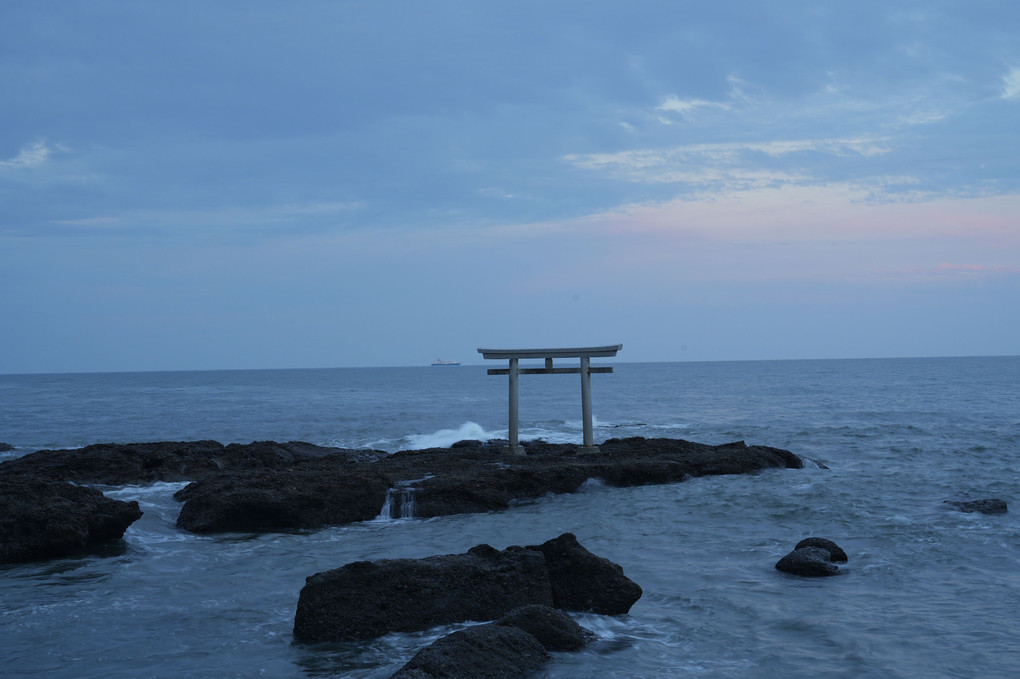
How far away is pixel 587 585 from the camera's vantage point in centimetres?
912

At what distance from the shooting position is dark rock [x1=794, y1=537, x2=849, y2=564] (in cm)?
1151

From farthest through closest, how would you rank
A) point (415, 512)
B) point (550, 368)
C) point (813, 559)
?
point (550, 368) < point (415, 512) < point (813, 559)

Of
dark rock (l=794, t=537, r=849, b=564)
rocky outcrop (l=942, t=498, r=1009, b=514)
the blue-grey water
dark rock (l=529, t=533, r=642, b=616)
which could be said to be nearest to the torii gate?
the blue-grey water

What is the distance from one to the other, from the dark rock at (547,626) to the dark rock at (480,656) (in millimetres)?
201

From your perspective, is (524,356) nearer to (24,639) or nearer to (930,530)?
(930,530)

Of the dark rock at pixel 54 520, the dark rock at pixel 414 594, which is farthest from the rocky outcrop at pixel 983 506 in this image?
the dark rock at pixel 54 520

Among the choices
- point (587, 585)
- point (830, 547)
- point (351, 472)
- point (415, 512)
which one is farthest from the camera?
point (351, 472)

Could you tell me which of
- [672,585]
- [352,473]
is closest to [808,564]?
[672,585]

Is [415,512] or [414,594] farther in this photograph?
[415,512]

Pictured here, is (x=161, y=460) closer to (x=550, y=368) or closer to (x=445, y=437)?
(x=550, y=368)

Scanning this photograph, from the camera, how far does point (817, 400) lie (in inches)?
2229

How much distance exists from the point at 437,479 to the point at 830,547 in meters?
7.94

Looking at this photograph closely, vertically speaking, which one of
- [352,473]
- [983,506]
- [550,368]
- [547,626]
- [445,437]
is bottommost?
[445,437]

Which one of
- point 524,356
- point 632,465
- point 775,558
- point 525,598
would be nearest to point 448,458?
point 524,356
